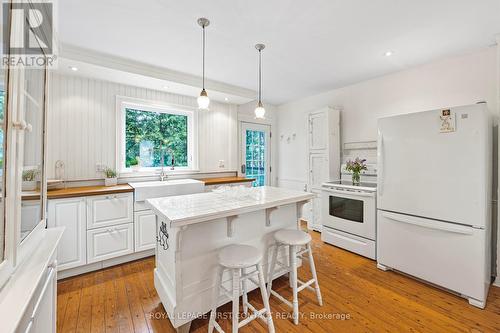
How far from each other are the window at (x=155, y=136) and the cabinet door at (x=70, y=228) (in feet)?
2.91

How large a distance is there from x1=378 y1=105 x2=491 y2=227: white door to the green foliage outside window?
3106 millimetres

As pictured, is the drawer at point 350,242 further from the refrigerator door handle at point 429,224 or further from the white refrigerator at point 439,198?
the refrigerator door handle at point 429,224

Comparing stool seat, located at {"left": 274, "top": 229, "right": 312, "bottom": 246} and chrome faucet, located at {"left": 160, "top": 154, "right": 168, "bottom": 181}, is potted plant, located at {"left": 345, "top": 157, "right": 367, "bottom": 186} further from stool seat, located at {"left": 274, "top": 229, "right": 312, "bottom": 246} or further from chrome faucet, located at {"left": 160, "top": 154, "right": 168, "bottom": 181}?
chrome faucet, located at {"left": 160, "top": 154, "right": 168, "bottom": 181}

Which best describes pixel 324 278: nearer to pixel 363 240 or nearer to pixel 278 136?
pixel 363 240

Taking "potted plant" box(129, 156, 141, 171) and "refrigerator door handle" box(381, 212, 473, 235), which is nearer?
"refrigerator door handle" box(381, 212, 473, 235)

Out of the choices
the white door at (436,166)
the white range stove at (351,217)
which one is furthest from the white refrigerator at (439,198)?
the white range stove at (351,217)

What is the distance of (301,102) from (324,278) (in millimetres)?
3463

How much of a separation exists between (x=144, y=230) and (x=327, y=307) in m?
2.34

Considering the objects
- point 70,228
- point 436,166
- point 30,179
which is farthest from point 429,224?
point 70,228

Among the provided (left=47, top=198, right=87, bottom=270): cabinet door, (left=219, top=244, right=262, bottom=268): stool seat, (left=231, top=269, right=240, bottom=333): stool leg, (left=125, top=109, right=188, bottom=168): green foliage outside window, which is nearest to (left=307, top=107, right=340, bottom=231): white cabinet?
(left=125, top=109, right=188, bottom=168): green foliage outside window

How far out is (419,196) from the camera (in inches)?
90.8

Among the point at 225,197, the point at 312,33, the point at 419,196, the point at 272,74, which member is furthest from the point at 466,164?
the point at 272,74

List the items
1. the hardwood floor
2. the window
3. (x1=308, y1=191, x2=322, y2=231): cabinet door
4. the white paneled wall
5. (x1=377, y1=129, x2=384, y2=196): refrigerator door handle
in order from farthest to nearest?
(x1=308, y1=191, x2=322, y2=231): cabinet door < the window < the white paneled wall < (x1=377, y1=129, x2=384, y2=196): refrigerator door handle < the hardwood floor

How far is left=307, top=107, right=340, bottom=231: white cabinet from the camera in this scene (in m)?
3.69
